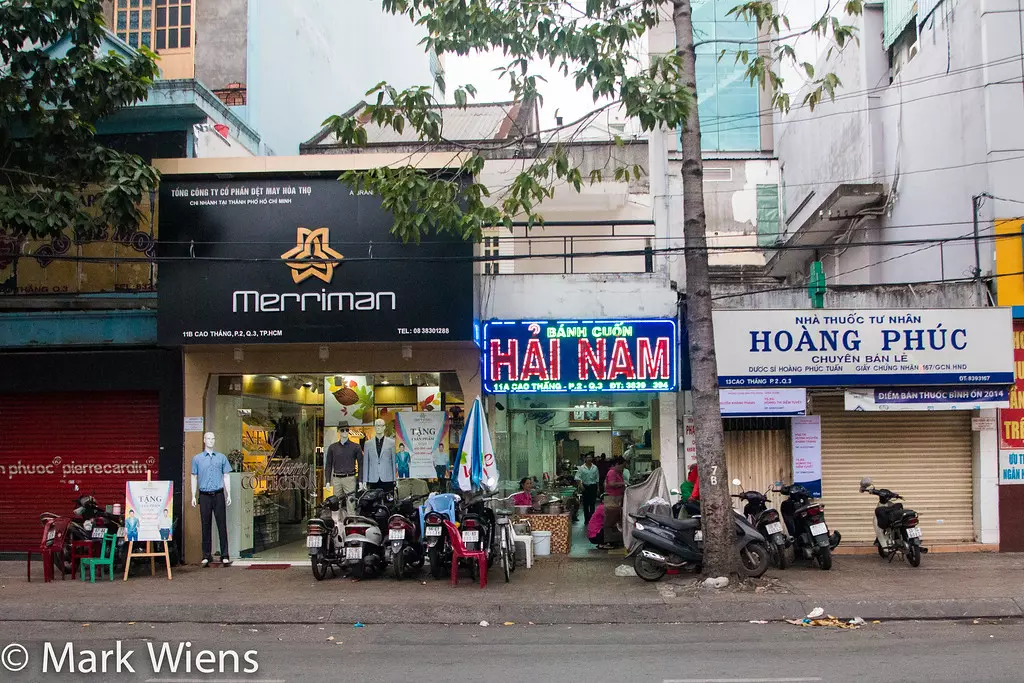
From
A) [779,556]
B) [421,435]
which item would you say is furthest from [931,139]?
[421,435]

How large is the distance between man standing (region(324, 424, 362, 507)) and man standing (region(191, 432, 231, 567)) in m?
1.61

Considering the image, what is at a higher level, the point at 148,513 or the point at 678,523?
the point at 148,513

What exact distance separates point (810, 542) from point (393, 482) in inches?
256

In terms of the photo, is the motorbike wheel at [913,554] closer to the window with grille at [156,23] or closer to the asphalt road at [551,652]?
the asphalt road at [551,652]

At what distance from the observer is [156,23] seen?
1853 cm

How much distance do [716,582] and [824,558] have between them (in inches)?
89.8

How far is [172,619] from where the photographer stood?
10516 mm

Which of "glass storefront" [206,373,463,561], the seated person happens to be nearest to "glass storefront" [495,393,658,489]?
the seated person

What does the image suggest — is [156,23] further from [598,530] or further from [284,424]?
[598,530]

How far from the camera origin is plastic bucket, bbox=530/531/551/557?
14.0 metres

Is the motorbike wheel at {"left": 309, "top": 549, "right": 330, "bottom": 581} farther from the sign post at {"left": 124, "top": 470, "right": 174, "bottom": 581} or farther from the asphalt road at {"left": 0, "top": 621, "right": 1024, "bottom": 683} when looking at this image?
the asphalt road at {"left": 0, "top": 621, "right": 1024, "bottom": 683}

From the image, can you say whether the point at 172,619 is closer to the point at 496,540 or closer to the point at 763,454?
the point at 496,540

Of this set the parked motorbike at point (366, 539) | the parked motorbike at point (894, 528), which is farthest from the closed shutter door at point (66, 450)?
the parked motorbike at point (894, 528)

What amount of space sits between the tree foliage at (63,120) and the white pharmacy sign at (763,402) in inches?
364
